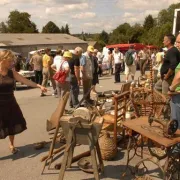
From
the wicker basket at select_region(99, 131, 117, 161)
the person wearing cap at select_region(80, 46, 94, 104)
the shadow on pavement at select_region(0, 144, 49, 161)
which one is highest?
the person wearing cap at select_region(80, 46, 94, 104)

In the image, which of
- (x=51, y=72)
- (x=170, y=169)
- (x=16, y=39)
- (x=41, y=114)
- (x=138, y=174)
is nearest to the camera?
(x=170, y=169)

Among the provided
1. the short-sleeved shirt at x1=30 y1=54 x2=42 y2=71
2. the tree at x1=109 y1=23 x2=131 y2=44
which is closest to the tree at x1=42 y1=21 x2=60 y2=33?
the tree at x1=109 y1=23 x2=131 y2=44

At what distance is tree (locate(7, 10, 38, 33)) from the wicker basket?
7585cm

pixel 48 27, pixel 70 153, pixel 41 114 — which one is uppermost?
pixel 48 27

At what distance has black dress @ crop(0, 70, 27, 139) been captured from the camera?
5008 millimetres

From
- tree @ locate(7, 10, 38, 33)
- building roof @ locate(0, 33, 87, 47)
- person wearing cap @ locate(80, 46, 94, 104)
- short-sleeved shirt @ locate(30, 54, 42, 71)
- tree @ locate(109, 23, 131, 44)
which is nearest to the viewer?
person wearing cap @ locate(80, 46, 94, 104)

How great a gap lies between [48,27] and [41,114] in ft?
266

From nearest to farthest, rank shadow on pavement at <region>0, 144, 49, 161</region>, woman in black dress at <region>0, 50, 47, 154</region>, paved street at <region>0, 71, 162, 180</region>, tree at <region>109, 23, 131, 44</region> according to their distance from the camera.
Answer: paved street at <region>0, 71, 162, 180</region> < woman in black dress at <region>0, 50, 47, 154</region> < shadow on pavement at <region>0, 144, 49, 161</region> < tree at <region>109, 23, 131, 44</region>

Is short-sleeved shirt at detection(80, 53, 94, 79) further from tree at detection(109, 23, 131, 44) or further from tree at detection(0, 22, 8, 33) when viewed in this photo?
tree at detection(0, 22, 8, 33)

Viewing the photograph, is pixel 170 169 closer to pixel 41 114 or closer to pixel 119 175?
pixel 119 175

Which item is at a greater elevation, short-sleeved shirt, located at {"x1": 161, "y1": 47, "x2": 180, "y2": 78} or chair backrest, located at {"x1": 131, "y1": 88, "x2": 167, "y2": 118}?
short-sleeved shirt, located at {"x1": 161, "y1": 47, "x2": 180, "y2": 78}

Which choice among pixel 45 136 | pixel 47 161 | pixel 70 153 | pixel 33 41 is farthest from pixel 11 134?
pixel 33 41

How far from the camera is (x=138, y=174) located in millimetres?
4281

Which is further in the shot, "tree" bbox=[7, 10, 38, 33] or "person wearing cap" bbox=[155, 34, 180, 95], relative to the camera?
"tree" bbox=[7, 10, 38, 33]
